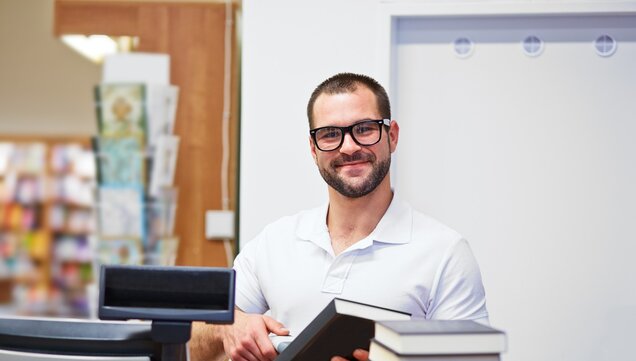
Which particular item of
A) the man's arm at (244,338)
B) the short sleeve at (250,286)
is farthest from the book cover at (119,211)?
the man's arm at (244,338)

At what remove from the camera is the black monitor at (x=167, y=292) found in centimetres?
105

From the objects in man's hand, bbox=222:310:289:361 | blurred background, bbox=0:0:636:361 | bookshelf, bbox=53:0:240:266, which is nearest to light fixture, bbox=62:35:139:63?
bookshelf, bbox=53:0:240:266

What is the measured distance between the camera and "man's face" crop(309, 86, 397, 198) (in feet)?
5.60

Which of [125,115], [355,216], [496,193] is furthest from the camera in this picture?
[125,115]

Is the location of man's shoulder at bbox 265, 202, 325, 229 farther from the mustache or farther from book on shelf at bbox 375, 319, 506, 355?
book on shelf at bbox 375, 319, 506, 355


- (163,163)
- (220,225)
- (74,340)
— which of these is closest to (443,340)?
(74,340)

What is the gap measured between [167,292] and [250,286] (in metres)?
0.79

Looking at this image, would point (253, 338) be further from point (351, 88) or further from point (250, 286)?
point (351, 88)

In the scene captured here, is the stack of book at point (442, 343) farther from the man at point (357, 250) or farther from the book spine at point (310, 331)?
the man at point (357, 250)

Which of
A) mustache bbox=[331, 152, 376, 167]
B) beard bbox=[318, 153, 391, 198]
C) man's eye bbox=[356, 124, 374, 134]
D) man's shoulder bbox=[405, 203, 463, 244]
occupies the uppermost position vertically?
man's eye bbox=[356, 124, 374, 134]

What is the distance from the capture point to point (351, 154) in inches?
67.0

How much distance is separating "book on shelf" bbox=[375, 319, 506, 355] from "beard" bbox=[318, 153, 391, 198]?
28.9 inches

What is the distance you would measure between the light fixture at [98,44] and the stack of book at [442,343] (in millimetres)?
2168

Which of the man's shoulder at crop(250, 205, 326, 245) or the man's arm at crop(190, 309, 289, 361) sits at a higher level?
the man's shoulder at crop(250, 205, 326, 245)
